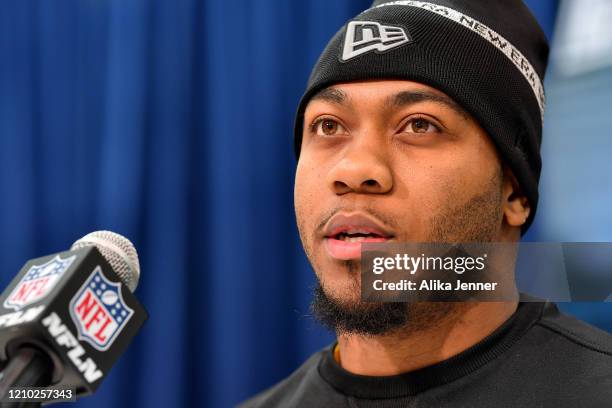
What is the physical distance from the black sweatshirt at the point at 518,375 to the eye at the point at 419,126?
13.2 inches

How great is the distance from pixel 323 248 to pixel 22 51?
1.11 meters

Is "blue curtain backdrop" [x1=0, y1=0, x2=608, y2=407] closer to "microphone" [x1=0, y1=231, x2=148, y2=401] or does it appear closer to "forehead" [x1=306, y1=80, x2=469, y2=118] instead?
"forehead" [x1=306, y1=80, x2=469, y2=118]

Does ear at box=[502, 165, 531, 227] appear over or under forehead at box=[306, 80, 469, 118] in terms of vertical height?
under

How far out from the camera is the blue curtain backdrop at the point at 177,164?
5.10ft

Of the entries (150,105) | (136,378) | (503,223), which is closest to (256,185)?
(150,105)

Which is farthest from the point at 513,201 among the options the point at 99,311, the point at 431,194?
the point at 99,311

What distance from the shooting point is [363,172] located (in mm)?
929

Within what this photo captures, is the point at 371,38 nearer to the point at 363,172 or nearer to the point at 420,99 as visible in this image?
the point at 420,99

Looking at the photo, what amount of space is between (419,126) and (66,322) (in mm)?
625

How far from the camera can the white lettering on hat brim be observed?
1071 millimetres

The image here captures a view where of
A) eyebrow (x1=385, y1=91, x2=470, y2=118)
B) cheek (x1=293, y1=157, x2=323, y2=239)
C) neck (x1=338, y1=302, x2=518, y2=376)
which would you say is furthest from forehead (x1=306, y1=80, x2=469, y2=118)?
neck (x1=338, y1=302, x2=518, y2=376)

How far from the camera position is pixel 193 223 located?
1590mm

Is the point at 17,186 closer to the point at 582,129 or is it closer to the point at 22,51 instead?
the point at 22,51

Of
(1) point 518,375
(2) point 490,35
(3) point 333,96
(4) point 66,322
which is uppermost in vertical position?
(2) point 490,35
